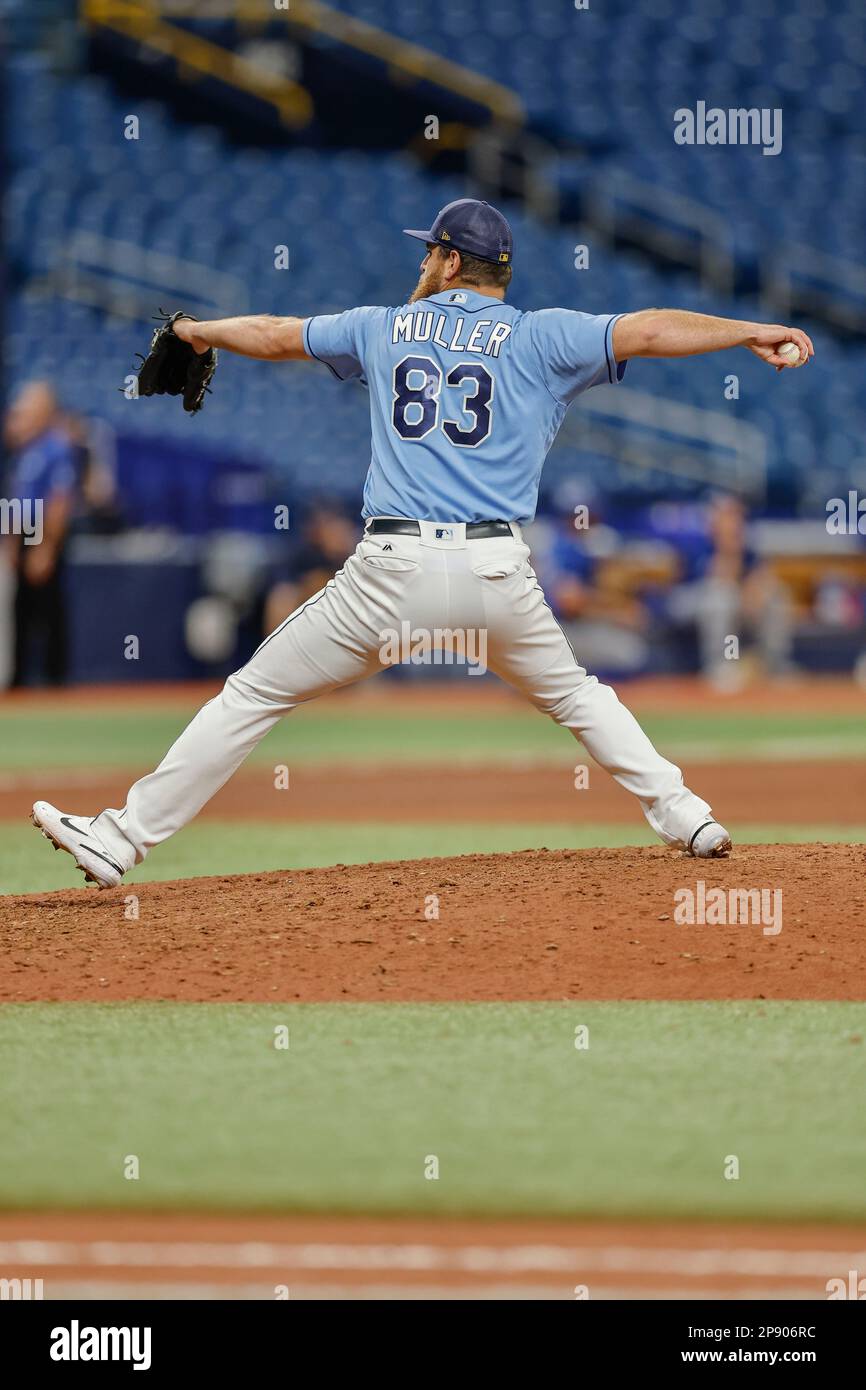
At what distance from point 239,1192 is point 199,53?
21340mm

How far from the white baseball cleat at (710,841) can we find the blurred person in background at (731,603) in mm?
12118

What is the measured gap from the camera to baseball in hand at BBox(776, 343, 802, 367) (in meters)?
4.62

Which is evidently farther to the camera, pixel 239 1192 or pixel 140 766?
pixel 140 766

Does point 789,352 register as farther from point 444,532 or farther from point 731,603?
point 731,603

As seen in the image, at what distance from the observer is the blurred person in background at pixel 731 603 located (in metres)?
17.4

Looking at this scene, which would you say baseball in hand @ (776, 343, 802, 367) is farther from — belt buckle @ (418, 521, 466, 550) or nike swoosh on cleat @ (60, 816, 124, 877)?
nike swoosh on cleat @ (60, 816, 124, 877)

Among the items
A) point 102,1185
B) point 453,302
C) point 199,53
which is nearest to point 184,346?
point 453,302

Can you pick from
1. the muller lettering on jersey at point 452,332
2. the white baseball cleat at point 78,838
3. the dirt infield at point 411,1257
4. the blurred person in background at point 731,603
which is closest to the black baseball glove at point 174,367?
the muller lettering on jersey at point 452,332

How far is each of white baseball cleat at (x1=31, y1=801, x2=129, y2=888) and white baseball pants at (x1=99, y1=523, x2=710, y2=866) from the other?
35 mm

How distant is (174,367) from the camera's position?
530 cm

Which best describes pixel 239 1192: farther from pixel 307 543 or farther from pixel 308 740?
pixel 307 543

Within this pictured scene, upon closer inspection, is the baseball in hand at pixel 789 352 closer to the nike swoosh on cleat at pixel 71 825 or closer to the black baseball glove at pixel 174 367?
the black baseball glove at pixel 174 367

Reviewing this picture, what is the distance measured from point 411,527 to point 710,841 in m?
1.28

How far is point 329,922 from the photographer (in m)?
4.98
